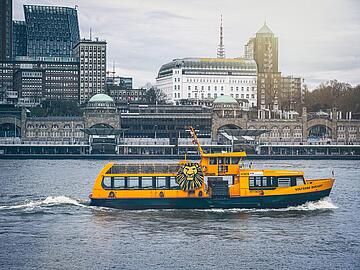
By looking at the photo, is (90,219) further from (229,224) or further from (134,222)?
(229,224)

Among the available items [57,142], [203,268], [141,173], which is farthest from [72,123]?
[203,268]

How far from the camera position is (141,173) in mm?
63656

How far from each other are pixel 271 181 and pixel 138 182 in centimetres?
1082

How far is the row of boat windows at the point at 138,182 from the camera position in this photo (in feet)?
209

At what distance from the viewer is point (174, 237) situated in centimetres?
5406

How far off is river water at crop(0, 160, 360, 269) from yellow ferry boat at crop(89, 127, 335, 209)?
88 centimetres

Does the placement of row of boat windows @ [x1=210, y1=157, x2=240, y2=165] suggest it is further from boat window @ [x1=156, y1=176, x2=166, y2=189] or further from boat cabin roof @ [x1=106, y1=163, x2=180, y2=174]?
boat window @ [x1=156, y1=176, x2=166, y2=189]

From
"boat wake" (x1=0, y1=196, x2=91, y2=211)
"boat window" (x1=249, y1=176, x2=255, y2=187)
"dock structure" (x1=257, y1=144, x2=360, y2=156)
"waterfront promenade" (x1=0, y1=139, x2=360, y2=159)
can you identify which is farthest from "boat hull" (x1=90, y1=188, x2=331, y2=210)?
"dock structure" (x1=257, y1=144, x2=360, y2=156)

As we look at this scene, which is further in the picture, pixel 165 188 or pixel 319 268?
pixel 165 188

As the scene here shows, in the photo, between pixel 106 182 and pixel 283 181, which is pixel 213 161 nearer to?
pixel 283 181

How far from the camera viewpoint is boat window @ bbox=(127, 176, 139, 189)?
63.6 metres

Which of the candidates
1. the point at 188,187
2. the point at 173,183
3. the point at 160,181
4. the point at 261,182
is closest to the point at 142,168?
the point at 160,181

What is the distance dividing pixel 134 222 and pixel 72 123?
382ft

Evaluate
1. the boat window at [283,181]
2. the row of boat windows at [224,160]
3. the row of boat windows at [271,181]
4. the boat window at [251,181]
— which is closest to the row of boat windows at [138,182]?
the row of boat windows at [224,160]
